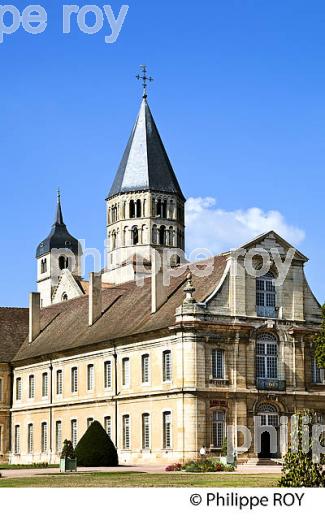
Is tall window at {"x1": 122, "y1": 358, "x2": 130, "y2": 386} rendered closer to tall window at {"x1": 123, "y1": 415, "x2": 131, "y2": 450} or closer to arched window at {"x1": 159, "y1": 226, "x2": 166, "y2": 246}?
tall window at {"x1": 123, "y1": 415, "x2": 131, "y2": 450}

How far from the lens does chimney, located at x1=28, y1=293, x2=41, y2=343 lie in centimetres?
7238

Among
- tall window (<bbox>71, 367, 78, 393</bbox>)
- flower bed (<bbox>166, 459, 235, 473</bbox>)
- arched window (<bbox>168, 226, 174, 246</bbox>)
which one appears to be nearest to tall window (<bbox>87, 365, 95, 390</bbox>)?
tall window (<bbox>71, 367, 78, 393</bbox>)

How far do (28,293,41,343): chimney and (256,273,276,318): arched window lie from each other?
68.1 ft

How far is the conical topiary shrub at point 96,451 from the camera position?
2035 inches

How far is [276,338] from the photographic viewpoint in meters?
56.5

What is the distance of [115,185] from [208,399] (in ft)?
188

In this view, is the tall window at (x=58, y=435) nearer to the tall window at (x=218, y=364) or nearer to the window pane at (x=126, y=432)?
the window pane at (x=126, y=432)

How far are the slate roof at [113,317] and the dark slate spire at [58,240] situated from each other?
59195mm

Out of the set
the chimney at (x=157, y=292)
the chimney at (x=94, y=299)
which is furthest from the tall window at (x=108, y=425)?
the chimney at (x=94, y=299)

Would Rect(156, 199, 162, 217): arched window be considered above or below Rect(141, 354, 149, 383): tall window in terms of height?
above
